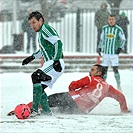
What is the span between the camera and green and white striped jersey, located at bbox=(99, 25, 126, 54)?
44.3 ft

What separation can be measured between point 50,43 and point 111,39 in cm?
496

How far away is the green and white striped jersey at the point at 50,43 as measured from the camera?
8.77 m

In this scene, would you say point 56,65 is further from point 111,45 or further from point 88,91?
point 111,45

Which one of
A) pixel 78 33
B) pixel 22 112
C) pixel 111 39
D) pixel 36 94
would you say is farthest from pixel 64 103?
pixel 78 33

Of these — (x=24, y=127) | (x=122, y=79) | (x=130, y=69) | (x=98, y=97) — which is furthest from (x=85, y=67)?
(x=24, y=127)

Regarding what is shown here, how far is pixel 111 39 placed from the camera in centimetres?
1366

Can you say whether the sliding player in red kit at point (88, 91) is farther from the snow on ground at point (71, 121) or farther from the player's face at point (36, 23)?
the player's face at point (36, 23)

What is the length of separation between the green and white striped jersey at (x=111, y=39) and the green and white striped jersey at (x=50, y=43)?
4738mm

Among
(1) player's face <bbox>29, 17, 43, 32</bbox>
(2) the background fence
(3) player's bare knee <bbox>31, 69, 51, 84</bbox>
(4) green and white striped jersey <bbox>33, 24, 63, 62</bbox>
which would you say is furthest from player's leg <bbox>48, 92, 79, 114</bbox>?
(2) the background fence

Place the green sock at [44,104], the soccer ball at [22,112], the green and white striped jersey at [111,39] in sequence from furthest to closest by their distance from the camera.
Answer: the green and white striped jersey at [111,39], the green sock at [44,104], the soccer ball at [22,112]

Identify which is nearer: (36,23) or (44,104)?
(36,23)

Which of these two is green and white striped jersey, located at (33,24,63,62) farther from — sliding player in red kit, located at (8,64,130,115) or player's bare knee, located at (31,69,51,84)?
sliding player in red kit, located at (8,64,130,115)

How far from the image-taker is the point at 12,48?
20.5m

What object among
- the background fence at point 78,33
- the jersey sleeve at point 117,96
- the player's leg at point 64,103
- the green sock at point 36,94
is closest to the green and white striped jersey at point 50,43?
the green sock at point 36,94
